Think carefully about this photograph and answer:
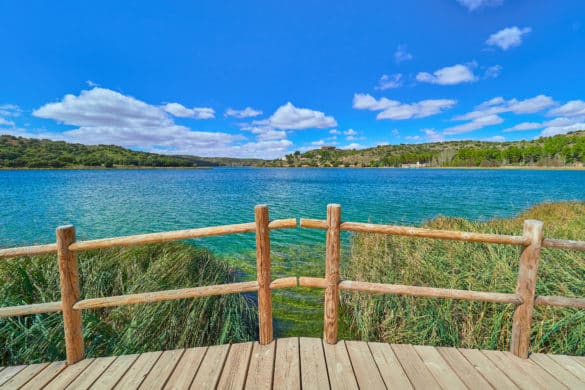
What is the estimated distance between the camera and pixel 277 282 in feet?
9.71

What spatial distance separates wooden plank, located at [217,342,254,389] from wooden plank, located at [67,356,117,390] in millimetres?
1274

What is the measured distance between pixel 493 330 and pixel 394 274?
2070mm

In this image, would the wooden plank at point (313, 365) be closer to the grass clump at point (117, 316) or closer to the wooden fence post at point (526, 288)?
the grass clump at point (117, 316)

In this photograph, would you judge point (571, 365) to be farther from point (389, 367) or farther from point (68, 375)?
point (68, 375)

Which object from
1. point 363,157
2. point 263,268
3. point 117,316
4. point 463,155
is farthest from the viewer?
point 363,157

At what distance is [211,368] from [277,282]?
1074mm

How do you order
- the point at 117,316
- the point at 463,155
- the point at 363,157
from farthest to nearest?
1. the point at 363,157
2. the point at 463,155
3. the point at 117,316

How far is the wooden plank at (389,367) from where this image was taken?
2.45 meters

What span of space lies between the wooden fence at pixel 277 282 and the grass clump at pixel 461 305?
2.97 ft

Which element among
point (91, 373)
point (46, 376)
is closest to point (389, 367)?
point (91, 373)

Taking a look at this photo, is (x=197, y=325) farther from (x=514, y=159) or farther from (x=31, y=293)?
(x=514, y=159)

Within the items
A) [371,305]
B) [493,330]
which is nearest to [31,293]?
[371,305]

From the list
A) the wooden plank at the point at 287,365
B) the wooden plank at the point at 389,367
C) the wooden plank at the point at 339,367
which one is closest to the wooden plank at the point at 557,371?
the wooden plank at the point at 389,367

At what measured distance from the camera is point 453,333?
151 inches
